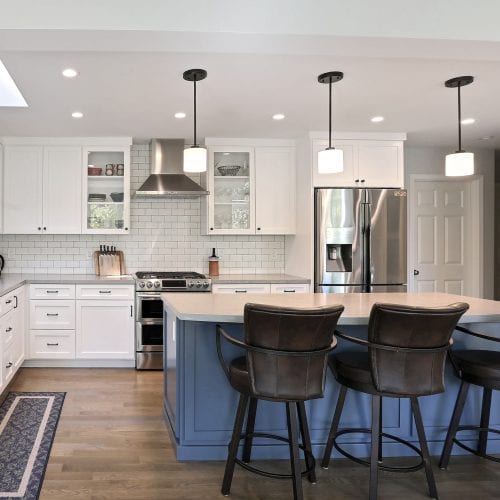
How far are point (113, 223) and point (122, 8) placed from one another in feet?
9.83

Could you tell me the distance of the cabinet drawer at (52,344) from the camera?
4.49 meters

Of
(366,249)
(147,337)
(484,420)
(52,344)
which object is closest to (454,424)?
(484,420)

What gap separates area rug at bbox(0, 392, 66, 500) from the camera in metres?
2.36

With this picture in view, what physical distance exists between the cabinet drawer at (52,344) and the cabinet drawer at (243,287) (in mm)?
1462

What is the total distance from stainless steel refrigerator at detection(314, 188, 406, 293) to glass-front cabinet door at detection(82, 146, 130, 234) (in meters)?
1.98

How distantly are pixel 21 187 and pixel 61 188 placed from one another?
1.29 ft

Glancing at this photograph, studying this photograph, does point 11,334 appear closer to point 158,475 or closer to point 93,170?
point 93,170

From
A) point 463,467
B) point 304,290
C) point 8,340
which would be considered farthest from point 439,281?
point 8,340

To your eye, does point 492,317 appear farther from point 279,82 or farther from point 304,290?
point 304,290

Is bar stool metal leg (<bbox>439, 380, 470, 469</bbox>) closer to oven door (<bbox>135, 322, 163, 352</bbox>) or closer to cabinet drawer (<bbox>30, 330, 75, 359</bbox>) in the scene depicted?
oven door (<bbox>135, 322, 163, 352</bbox>)

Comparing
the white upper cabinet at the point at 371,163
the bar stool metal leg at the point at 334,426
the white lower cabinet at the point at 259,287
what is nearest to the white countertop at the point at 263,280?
the white lower cabinet at the point at 259,287

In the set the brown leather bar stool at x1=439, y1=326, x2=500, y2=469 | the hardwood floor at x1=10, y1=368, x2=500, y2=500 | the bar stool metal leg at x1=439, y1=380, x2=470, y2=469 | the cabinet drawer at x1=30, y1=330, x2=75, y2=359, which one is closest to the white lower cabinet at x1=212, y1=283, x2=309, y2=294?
the cabinet drawer at x1=30, y1=330, x2=75, y2=359

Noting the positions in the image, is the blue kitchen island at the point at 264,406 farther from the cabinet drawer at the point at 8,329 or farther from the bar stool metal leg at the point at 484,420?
the cabinet drawer at the point at 8,329

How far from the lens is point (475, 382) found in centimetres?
242
